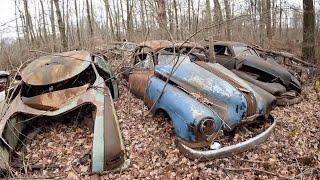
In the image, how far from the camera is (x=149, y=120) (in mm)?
6355

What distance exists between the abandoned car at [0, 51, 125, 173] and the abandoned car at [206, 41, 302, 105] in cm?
301

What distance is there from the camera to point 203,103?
18.1ft

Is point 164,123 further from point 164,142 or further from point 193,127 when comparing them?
point 193,127

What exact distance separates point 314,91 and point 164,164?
Answer: 571cm

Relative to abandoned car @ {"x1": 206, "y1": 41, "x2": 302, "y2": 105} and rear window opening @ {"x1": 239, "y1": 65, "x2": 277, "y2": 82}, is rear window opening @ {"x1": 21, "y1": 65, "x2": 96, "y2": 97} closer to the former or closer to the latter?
abandoned car @ {"x1": 206, "y1": 41, "x2": 302, "y2": 105}

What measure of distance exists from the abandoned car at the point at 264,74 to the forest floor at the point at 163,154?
1052 mm

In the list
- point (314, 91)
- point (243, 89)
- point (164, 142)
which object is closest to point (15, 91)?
point (164, 142)

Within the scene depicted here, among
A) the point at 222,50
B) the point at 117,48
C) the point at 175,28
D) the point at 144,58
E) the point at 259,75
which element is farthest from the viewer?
the point at 175,28

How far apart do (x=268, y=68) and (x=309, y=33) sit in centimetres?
454

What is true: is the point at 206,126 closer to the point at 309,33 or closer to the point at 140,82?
the point at 140,82

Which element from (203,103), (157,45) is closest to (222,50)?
(157,45)

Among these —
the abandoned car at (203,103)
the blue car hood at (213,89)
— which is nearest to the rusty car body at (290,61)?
the abandoned car at (203,103)

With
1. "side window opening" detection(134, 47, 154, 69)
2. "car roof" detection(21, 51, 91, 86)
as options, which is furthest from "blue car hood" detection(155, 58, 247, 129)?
"car roof" detection(21, 51, 91, 86)

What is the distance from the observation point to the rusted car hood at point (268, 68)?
8055mm
